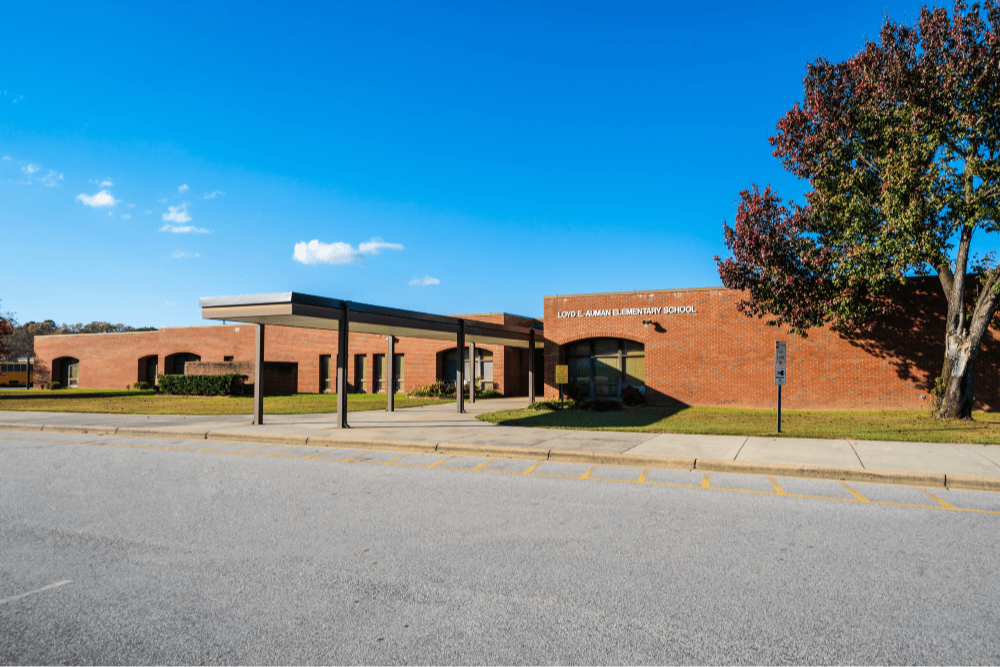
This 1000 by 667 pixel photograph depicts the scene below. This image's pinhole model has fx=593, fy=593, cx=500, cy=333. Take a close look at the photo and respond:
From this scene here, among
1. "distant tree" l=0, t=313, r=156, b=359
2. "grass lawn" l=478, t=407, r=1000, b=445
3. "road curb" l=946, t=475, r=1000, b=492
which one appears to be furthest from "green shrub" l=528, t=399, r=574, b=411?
"distant tree" l=0, t=313, r=156, b=359

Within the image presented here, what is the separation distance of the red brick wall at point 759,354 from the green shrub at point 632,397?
529 mm

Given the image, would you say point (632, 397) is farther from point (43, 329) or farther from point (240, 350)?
point (43, 329)

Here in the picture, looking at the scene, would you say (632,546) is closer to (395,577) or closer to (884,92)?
(395,577)

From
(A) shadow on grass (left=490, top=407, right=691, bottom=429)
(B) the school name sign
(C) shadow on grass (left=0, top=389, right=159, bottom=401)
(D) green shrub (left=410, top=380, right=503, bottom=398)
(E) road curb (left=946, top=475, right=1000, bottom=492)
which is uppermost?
(B) the school name sign

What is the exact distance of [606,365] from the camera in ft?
86.5

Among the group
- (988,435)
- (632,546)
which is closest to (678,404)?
(988,435)

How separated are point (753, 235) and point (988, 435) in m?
8.01

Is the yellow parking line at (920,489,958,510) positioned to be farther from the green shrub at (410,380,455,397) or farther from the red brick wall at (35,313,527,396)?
the green shrub at (410,380,455,397)

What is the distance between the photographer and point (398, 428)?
15.1 metres

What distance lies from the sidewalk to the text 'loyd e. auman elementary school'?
2342 millimetres

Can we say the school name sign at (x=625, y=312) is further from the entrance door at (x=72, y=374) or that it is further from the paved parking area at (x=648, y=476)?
the entrance door at (x=72, y=374)

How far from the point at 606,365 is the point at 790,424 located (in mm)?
10983

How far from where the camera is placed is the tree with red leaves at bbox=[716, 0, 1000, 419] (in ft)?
49.7

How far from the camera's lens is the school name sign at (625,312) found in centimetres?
2432
